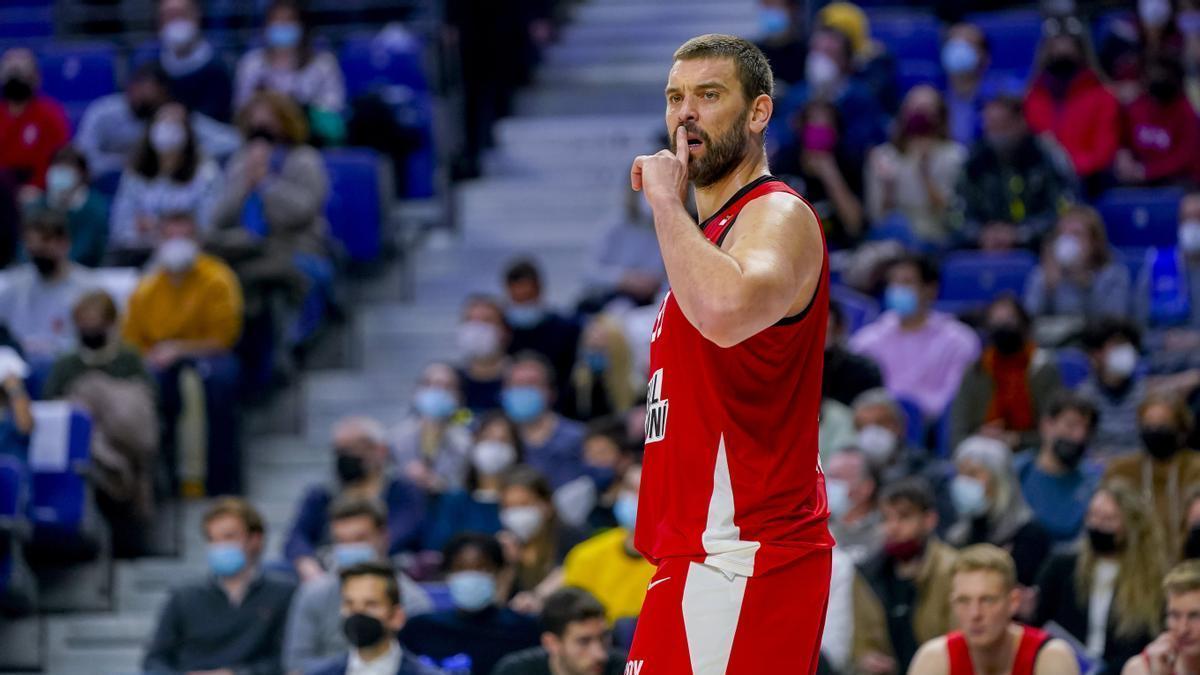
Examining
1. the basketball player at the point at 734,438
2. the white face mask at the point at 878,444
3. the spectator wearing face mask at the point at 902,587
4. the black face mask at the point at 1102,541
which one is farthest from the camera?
the white face mask at the point at 878,444

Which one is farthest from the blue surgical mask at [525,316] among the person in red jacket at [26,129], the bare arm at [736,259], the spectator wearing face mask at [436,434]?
the bare arm at [736,259]

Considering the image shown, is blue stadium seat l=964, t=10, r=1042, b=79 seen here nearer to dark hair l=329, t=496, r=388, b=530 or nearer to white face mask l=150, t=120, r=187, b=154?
white face mask l=150, t=120, r=187, b=154

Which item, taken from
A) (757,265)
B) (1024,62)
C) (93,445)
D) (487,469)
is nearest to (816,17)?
(1024,62)

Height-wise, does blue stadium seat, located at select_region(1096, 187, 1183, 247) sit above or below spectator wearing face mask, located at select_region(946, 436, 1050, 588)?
above

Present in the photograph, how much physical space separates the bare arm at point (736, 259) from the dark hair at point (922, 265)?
6.73 metres

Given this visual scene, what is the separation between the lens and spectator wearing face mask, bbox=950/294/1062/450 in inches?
387

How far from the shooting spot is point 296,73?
42.2 ft

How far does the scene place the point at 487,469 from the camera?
969cm

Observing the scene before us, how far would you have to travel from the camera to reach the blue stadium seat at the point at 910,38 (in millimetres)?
13328

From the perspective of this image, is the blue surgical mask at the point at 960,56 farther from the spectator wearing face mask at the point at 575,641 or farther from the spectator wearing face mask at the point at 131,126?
the spectator wearing face mask at the point at 575,641

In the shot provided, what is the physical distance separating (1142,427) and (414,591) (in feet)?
10.2

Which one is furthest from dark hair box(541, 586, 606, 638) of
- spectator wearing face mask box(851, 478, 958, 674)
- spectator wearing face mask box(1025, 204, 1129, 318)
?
spectator wearing face mask box(1025, 204, 1129, 318)

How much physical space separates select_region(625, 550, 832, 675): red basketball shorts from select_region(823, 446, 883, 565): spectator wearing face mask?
5.07 metres

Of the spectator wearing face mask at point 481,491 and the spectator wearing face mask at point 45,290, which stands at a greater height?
the spectator wearing face mask at point 45,290
